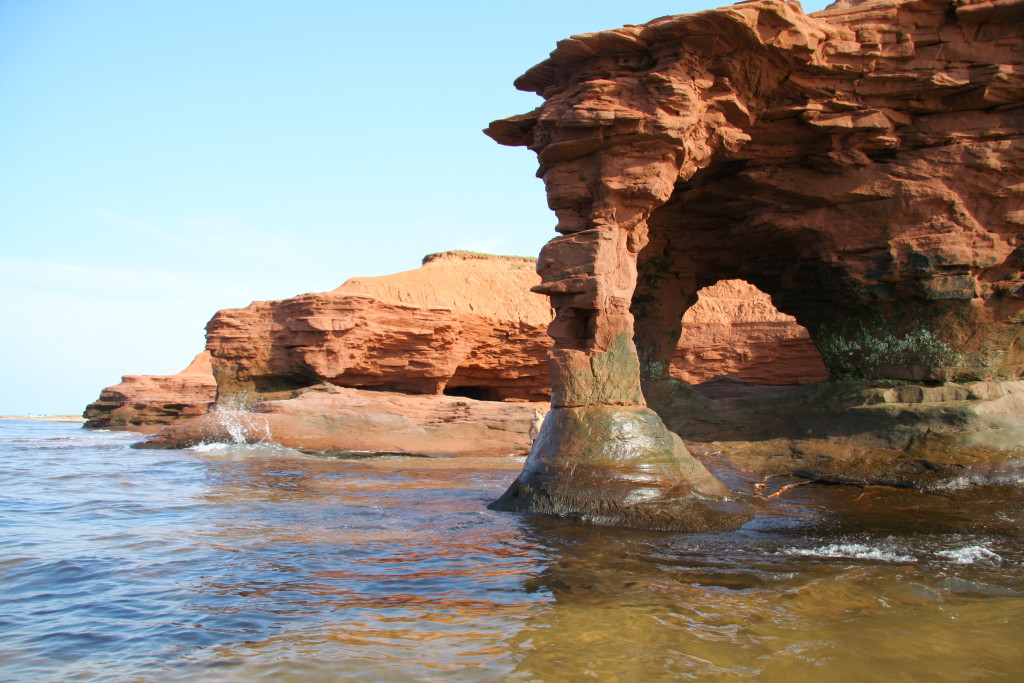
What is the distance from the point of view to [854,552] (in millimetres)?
5258

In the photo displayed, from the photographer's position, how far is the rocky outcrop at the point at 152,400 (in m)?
26.5

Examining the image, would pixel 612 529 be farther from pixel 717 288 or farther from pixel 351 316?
pixel 717 288

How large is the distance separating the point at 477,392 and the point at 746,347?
8.30 metres

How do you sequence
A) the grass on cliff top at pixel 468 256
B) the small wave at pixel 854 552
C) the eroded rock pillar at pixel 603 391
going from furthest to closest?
the grass on cliff top at pixel 468 256 → the eroded rock pillar at pixel 603 391 → the small wave at pixel 854 552

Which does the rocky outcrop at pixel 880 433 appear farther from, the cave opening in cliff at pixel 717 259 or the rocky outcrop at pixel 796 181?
the cave opening in cliff at pixel 717 259

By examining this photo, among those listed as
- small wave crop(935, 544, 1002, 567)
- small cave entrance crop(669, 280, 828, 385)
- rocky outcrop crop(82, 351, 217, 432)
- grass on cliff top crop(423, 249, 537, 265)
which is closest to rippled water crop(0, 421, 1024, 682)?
small wave crop(935, 544, 1002, 567)

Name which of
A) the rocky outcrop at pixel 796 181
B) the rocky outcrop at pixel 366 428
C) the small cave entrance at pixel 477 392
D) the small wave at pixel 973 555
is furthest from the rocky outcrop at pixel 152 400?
the small wave at pixel 973 555

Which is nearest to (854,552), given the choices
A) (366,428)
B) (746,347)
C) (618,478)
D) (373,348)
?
(618,478)

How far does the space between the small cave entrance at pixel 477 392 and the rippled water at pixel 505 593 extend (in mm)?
14492

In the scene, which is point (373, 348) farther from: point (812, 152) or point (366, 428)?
point (812, 152)

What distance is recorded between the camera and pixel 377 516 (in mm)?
6984

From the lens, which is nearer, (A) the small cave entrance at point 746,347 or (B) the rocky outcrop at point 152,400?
(A) the small cave entrance at point 746,347

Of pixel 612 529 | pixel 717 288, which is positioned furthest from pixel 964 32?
pixel 717 288

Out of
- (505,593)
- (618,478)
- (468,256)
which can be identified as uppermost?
(468,256)
